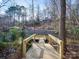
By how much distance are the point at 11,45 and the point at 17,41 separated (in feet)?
0.74

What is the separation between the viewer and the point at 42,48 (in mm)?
5672

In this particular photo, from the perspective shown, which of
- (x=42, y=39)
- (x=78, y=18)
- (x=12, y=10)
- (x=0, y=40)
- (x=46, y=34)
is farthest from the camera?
(x=42, y=39)

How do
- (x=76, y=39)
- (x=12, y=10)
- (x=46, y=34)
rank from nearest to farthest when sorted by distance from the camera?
(x=12, y=10)
(x=76, y=39)
(x=46, y=34)

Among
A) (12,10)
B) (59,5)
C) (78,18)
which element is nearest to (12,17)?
(12,10)

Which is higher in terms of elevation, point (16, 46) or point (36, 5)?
point (36, 5)

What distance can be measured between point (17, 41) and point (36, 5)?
1.45 m

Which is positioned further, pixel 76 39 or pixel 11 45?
pixel 76 39

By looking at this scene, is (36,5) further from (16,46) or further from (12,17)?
(16,46)

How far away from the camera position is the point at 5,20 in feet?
14.3

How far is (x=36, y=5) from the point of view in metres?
5.46

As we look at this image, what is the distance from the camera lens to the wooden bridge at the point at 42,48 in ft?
14.7

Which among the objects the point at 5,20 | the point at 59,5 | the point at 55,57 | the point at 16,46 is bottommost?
the point at 55,57

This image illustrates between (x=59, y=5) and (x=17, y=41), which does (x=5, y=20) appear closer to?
(x=17, y=41)

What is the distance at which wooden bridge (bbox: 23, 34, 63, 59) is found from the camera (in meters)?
4.47
